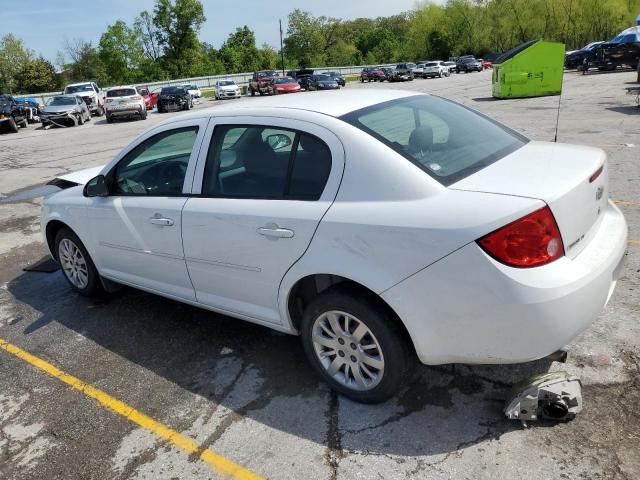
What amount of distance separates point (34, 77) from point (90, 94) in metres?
45.4

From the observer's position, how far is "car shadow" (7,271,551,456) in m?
2.67

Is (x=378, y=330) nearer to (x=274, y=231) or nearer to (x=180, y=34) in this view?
(x=274, y=231)

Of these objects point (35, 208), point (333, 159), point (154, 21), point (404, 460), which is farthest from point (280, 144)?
point (154, 21)

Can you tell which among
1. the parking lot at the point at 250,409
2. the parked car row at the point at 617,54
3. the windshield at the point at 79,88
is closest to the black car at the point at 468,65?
the parked car row at the point at 617,54

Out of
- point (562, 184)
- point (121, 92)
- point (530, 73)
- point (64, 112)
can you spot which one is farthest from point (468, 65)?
point (562, 184)

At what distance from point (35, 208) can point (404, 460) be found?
8306mm

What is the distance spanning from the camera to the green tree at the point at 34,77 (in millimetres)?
68188

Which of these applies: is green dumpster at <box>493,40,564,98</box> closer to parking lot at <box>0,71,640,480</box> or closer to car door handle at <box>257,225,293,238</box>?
parking lot at <box>0,71,640,480</box>

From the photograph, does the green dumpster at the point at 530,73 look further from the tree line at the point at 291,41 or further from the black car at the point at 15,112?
the tree line at the point at 291,41

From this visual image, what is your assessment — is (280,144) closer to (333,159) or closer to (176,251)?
(333,159)

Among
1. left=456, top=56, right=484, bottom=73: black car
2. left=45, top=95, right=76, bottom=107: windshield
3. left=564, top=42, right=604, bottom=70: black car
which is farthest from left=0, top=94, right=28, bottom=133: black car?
left=456, top=56, right=484, bottom=73: black car

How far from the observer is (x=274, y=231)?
2.85 meters

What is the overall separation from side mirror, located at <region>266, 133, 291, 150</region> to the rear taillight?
1305 mm

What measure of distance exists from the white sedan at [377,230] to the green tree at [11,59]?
76770 millimetres
